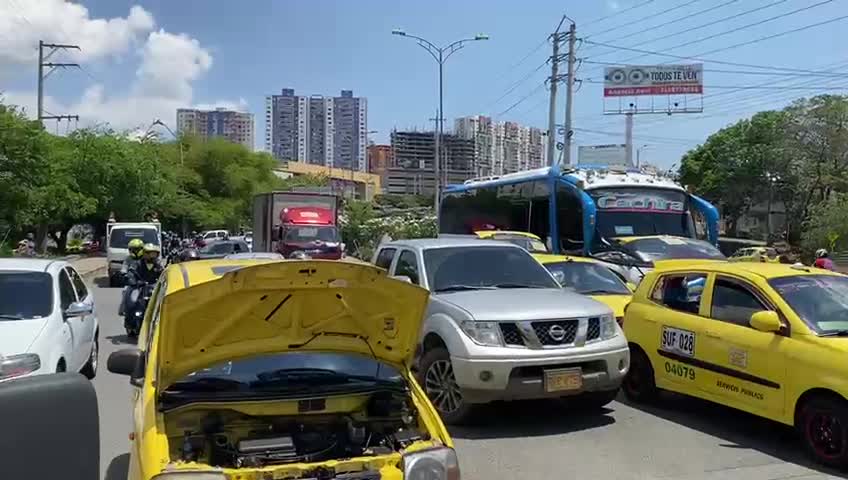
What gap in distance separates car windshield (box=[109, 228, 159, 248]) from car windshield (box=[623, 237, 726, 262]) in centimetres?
1656

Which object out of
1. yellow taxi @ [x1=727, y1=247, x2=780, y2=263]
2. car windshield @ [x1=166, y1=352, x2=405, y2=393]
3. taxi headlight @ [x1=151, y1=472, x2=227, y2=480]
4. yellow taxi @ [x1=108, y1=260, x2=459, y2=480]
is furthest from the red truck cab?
taxi headlight @ [x1=151, y1=472, x2=227, y2=480]

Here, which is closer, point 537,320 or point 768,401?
point 768,401

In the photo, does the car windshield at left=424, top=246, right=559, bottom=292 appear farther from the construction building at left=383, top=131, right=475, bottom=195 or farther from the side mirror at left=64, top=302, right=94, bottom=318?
the construction building at left=383, top=131, right=475, bottom=195

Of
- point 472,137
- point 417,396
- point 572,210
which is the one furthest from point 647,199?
point 472,137

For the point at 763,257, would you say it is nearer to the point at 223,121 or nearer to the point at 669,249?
the point at 669,249

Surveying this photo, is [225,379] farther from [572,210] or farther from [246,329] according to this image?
[572,210]

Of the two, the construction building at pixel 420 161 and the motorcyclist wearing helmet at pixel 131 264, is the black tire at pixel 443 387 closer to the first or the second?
the motorcyclist wearing helmet at pixel 131 264

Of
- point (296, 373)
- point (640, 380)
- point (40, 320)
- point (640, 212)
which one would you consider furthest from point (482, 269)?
point (640, 212)

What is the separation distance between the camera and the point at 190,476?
11.4 feet

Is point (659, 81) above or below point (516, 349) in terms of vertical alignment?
above

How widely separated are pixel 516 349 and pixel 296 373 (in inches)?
118

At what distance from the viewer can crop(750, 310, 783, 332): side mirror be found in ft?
21.8

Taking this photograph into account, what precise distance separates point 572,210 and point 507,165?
65.0 m

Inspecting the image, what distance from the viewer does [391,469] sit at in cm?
373
